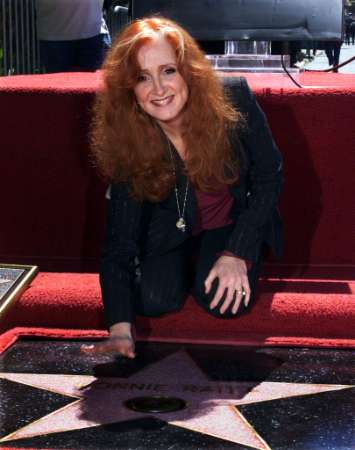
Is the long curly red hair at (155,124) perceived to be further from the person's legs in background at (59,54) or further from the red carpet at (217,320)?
the person's legs in background at (59,54)

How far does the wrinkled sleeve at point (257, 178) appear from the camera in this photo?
2.38 metres

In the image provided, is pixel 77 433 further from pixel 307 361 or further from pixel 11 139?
pixel 11 139

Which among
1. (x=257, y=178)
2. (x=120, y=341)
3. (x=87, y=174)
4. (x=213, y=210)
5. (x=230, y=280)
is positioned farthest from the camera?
(x=87, y=174)

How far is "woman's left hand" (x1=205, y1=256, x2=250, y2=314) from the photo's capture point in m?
2.31

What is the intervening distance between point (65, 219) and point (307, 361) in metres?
1.00

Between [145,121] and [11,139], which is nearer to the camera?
[145,121]

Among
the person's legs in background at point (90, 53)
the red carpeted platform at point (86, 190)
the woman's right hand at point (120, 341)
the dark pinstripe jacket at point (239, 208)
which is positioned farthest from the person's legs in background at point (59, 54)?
the woman's right hand at point (120, 341)

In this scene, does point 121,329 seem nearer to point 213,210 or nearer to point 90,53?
point 213,210

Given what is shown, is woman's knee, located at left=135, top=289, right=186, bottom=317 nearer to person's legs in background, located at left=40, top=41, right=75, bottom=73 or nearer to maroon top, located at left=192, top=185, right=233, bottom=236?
maroon top, located at left=192, top=185, right=233, bottom=236

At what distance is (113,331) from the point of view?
2.23 metres

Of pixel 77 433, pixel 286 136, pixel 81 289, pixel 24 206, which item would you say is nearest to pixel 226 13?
pixel 286 136

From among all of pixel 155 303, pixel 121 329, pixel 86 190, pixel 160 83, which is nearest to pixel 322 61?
pixel 86 190

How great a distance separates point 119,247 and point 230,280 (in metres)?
0.29

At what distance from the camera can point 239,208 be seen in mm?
2488
